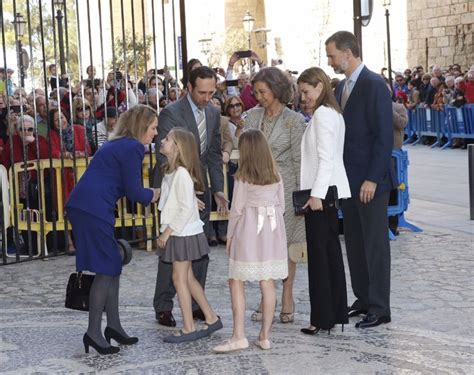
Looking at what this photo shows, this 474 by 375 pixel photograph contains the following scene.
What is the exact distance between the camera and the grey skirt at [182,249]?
6523mm

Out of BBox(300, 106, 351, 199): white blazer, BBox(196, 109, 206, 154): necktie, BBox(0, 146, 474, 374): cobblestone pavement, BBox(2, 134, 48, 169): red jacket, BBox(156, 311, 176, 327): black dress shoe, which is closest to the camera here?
BBox(0, 146, 474, 374): cobblestone pavement

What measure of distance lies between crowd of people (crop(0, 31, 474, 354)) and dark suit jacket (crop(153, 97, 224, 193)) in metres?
0.01

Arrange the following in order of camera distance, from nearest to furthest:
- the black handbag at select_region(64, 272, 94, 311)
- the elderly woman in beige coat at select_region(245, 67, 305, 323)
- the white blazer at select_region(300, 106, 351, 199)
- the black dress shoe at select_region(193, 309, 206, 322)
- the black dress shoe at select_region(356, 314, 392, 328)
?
the black handbag at select_region(64, 272, 94, 311), the white blazer at select_region(300, 106, 351, 199), the black dress shoe at select_region(356, 314, 392, 328), the elderly woman in beige coat at select_region(245, 67, 305, 323), the black dress shoe at select_region(193, 309, 206, 322)

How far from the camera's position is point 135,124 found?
6.38m

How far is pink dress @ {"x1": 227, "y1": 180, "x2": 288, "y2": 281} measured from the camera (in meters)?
→ 6.28

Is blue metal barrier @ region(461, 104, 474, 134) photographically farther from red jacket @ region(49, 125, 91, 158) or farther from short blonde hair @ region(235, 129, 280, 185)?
short blonde hair @ region(235, 129, 280, 185)

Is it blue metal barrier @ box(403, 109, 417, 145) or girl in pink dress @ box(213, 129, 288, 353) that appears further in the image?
blue metal barrier @ box(403, 109, 417, 145)

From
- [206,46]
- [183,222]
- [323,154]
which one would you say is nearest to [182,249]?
[183,222]

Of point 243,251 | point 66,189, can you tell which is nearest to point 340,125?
point 243,251

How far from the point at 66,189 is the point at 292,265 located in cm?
403

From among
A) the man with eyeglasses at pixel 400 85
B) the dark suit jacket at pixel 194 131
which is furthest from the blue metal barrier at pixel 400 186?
the man with eyeglasses at pixel 400 85

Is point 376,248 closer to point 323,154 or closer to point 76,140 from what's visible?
point 323,154

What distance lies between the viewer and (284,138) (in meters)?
6.93

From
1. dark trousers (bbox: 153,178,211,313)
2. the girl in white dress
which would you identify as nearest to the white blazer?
the girl in white dress
